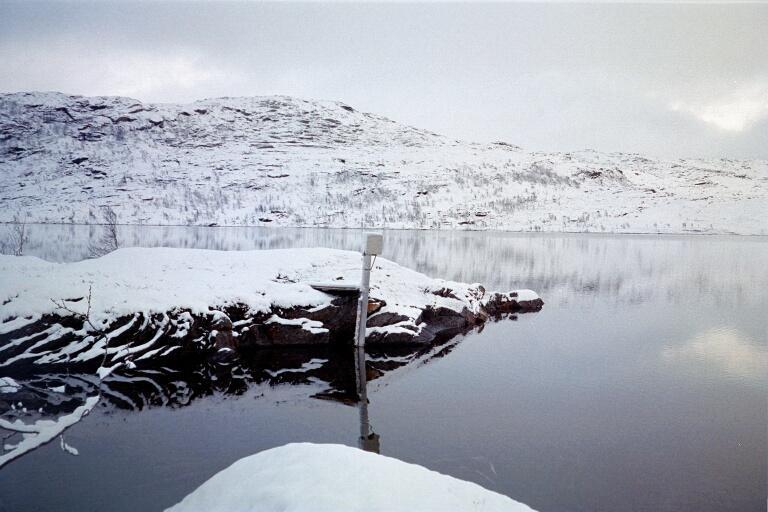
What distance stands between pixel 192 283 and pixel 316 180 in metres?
99.9

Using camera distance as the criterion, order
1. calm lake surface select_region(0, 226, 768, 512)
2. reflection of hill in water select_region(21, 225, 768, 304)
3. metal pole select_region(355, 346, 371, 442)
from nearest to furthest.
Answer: calm lake surface select_region(0, 226, 768, 512) < metal pole select_region(355, 346, 371, 442) < reflection of hill in water select_region(21, 225, 768, 304)

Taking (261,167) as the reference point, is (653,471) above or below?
below

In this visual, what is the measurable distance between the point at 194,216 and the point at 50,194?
85.4ft

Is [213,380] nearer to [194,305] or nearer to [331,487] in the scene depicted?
[194,305]

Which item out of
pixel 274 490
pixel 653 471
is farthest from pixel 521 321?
pixel 274 490

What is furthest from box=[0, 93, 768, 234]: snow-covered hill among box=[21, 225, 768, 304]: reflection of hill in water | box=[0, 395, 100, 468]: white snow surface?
box=[0, 395, 100, 468]: white snow surface

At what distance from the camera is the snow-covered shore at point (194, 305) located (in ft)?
31.1

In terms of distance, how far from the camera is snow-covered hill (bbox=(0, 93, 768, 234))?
3322 inches

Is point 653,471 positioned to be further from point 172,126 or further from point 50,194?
point 172,126

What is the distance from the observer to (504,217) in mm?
89875

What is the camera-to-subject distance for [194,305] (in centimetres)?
1067

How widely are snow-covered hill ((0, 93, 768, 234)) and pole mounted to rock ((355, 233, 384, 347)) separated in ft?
194

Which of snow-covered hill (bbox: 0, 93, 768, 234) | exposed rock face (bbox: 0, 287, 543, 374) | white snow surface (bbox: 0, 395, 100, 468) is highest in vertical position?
snow-covered hill (bbox: 0, 93, 768, 234)

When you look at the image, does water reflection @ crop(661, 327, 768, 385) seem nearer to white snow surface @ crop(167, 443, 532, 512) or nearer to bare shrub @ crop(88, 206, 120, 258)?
white snow surface @ crop(167, 443, 532, 512)
